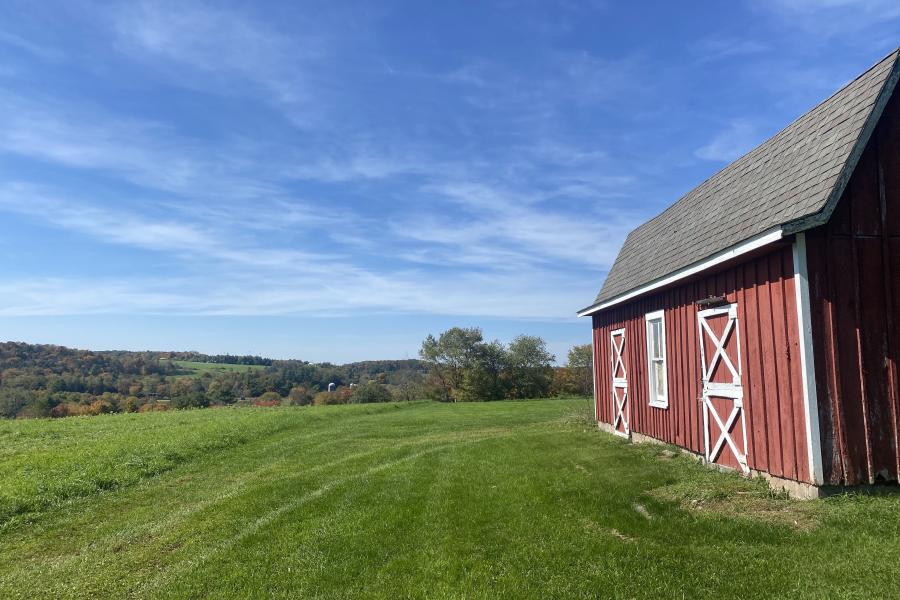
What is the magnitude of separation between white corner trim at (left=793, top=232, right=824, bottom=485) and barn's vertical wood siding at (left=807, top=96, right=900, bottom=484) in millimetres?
81

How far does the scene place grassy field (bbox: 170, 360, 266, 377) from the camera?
71.2 m

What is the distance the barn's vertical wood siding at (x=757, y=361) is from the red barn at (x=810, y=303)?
0.08 ft

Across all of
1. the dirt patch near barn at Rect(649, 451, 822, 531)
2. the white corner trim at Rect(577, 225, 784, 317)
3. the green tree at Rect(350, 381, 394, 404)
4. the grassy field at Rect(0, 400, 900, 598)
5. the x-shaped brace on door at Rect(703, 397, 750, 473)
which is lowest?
the green tree at Rect(350, 381, 394, 404)

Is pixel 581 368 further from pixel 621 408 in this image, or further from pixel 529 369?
pixel 621 408

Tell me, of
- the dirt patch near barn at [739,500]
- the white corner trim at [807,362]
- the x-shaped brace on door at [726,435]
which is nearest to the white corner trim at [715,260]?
the white corner trim at [807,362]

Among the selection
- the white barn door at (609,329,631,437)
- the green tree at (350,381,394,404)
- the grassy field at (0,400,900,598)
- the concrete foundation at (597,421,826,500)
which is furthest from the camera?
the green tree at (350,381,394,404)

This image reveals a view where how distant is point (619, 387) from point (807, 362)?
7.99 m

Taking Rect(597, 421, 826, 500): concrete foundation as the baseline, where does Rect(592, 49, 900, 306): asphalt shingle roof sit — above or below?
above

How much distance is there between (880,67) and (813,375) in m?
4.19

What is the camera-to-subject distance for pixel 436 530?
6.62 m

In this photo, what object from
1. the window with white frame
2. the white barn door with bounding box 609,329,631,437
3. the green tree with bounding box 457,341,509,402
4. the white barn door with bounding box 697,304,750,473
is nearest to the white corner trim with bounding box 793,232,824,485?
the white barn door with bounding box 697,304,750,473

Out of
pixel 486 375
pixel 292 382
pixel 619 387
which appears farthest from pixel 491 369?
pixel 619 387

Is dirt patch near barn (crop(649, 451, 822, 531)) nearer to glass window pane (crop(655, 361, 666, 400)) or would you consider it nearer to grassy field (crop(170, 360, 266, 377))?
glass window pane (crop(655, 361, 666, 400))

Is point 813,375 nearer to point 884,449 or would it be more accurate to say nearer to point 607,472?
point 884,449
